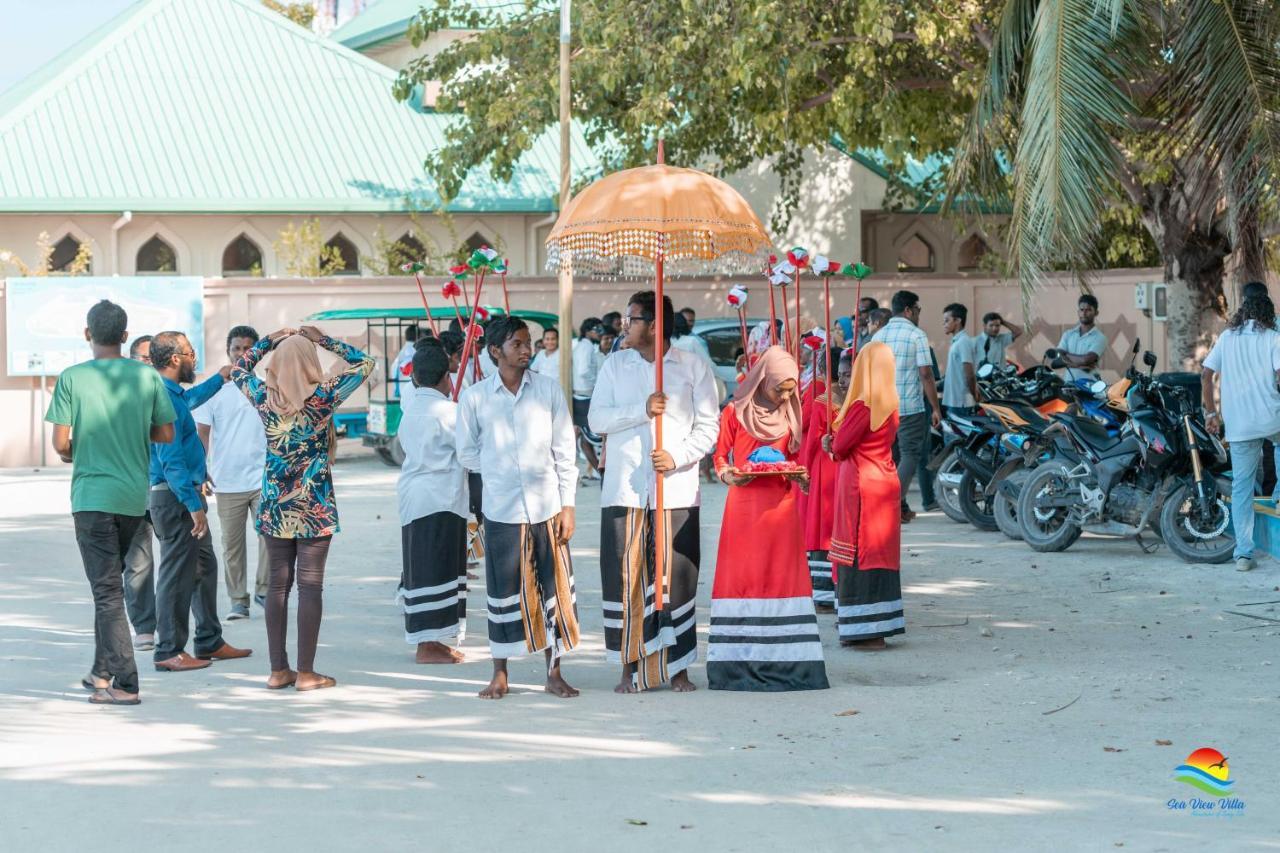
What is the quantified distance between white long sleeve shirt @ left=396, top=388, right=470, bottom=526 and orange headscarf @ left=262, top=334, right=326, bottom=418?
2.80ft

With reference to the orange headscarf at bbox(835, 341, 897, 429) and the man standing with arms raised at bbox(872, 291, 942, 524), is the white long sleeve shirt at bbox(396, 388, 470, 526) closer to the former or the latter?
the orange headscarf at bbox(835, 341, 897, 429)

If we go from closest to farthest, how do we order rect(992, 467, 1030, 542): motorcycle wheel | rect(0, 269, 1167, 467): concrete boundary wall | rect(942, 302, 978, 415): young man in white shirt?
rect(992, 467, 1030, 542): motorcycle wheel < rect(942, 302, 978, 415): young man in white shirt < rect(0, 269, 1167, 467): concrete boundary wall

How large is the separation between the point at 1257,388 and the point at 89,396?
7.30 meters

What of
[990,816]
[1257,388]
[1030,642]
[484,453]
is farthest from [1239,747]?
[1257,388]

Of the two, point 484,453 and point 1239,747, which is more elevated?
point 484,453

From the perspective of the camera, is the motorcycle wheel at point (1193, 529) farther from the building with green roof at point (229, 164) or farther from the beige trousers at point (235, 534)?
the building with green roof at point (229, 164)

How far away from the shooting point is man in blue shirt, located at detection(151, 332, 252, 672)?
8523 millimetres

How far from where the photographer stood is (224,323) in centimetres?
2255

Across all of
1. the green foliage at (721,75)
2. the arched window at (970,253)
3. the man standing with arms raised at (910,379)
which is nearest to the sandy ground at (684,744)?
the man standing with arms raised at (910,379)

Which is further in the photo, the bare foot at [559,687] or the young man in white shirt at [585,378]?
the young man in white shirt at [585,378]

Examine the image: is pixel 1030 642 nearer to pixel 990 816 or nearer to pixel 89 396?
pixel 990 816

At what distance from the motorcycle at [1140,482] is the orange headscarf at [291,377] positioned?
6259mm

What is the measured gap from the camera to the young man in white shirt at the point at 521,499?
776 cm
